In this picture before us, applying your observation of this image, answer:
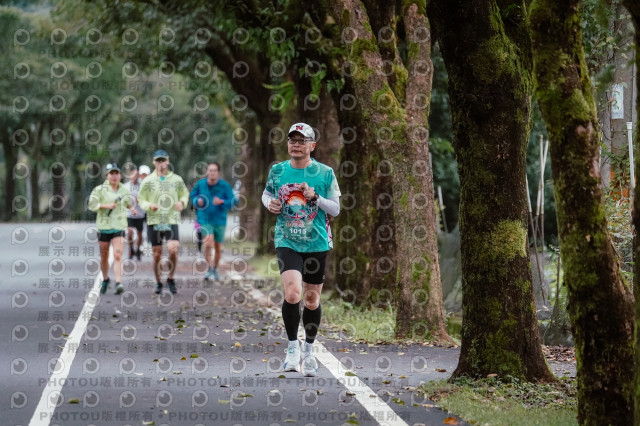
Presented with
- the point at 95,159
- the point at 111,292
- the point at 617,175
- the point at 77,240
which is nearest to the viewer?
the point at 617,175

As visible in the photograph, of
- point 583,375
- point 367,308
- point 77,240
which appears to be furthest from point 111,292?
point 77,240

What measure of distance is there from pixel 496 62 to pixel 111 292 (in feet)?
37.6

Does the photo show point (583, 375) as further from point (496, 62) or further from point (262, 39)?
point (262, 39)

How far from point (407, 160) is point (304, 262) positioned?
331cm

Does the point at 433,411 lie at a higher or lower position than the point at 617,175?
lower

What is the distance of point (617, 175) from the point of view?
1393 centimetres

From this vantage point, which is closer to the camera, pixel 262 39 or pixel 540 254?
pixel 540 254

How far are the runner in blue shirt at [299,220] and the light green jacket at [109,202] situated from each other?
900cm

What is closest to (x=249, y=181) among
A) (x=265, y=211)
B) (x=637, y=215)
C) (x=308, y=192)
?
(x=265, y=211)

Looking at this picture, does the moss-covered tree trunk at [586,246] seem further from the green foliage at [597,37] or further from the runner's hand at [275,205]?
the green foliage at [597,37]

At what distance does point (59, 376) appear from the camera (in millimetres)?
10406

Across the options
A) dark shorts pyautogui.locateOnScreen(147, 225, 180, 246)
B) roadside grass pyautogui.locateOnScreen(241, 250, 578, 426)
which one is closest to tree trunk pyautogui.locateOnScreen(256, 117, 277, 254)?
dark shorts pyautogui.locateOnScreen(147, 225, 180, 246)

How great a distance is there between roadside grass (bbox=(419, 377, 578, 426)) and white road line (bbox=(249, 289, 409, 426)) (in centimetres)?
44

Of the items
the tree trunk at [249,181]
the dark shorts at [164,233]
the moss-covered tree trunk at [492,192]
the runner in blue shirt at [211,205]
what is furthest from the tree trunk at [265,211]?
the moss-covered tree trunk at [492,192]
